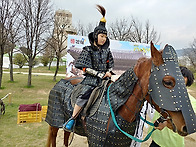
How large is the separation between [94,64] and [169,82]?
142cm

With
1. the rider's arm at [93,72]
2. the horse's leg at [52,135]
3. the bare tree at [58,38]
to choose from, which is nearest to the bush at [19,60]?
the bare tree at [58,38]

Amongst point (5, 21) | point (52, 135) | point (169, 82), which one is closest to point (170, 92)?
point (169, 82)

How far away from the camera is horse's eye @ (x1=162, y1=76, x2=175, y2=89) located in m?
1.60

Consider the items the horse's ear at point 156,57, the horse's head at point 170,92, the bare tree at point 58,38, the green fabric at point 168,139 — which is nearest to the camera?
the horse's head at point 170,92

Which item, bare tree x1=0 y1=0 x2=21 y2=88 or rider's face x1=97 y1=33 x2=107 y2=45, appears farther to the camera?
bare tree x1=0 y1=0 x2=21 y2=88

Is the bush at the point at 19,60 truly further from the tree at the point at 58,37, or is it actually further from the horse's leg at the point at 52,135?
the horse's leg at the point at 52,135

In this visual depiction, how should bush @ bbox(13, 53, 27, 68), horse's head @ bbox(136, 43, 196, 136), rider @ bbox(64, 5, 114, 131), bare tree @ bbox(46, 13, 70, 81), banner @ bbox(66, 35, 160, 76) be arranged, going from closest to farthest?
horse's head @ bbox(136, 43, 196, 136) < rider @ bbox(64, 5, 114, 131) < banner @ bbox(66, 35, 160, 76) < bare tree @ bbox(46, 13, 70, 81) < bush @ bbox(13, 53, 27, 68)

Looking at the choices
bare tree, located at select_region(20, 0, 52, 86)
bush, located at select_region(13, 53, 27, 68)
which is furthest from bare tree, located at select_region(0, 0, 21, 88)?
bush, located at select_region(13, 53, 27, 68)

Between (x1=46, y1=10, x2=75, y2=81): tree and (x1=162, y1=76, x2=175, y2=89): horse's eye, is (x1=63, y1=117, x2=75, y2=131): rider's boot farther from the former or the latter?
(x1=46, y1=10, x2=75, y2=81): tree

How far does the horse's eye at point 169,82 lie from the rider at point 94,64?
43.9 inches

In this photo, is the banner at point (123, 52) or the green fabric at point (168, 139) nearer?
the green fabric at point (168, 139)

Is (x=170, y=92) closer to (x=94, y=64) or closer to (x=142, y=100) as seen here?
(x=142, y=100)

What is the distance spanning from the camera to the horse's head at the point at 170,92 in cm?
152

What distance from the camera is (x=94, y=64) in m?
2.71
